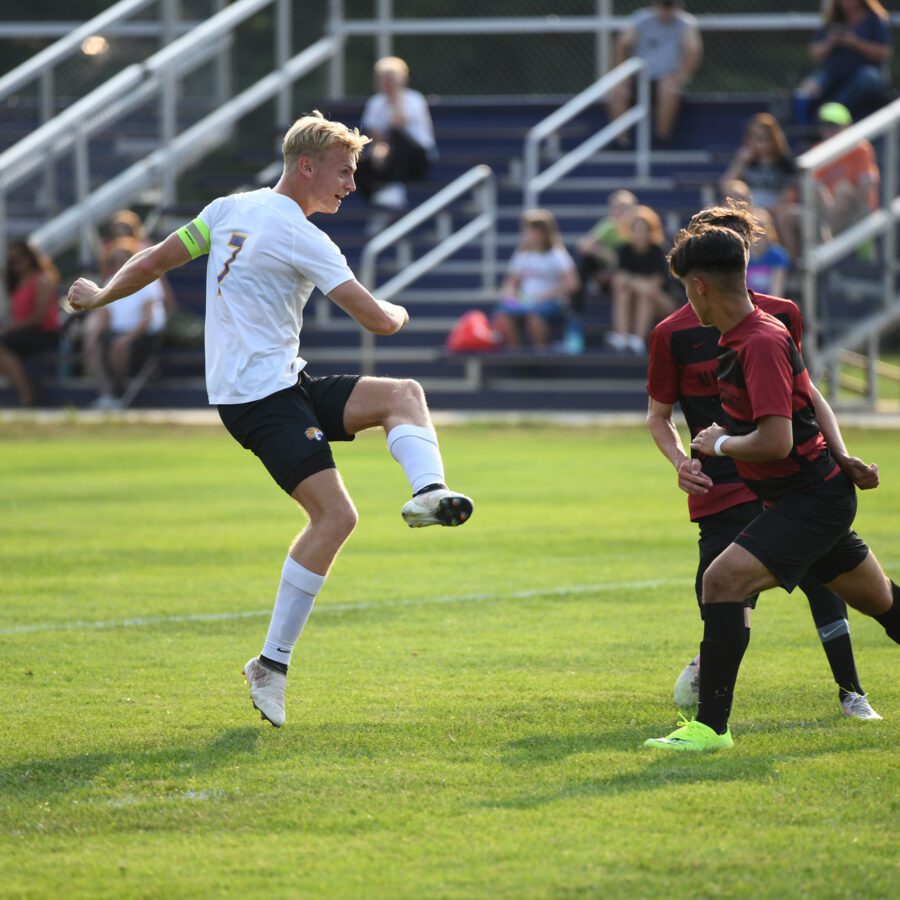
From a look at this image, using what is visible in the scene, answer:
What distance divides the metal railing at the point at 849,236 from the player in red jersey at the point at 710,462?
1234cm

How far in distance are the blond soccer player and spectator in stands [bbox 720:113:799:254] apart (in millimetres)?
12955

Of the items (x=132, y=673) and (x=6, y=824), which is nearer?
(x=6, y=824)

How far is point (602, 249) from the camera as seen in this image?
20047 millimetres

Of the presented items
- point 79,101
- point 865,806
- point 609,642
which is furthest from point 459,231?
point 865,806

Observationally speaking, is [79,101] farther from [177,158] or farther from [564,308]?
[564,308]

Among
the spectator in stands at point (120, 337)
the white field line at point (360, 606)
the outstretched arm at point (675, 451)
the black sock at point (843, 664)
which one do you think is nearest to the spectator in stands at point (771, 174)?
the spectator in stands at point (120, 337)

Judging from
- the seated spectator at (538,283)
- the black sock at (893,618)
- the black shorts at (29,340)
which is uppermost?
the black sock at (893,618)

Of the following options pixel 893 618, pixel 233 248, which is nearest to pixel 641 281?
pixel 893 618

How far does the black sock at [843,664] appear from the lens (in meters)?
6.09

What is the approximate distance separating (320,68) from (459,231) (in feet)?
12.7

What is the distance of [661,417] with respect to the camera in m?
6.25

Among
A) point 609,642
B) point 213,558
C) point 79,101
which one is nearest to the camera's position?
point 609,642

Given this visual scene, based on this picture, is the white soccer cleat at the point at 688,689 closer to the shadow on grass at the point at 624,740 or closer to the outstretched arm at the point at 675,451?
the shadow on grass at the point at 624,740

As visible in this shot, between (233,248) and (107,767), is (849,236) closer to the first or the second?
(233,248)
